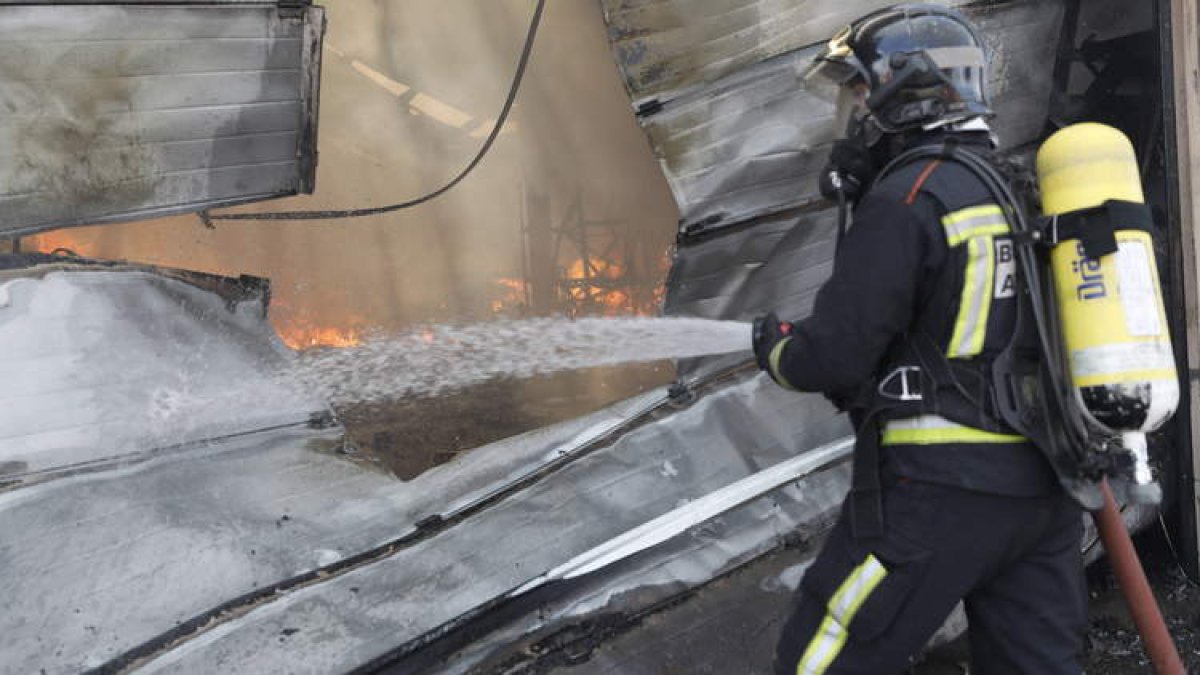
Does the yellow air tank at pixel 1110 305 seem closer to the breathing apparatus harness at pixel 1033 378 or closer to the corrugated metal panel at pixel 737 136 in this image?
the breathing apparatus harness at pixel 1033 378

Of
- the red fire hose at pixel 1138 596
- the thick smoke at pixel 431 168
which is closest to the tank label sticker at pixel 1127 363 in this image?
the red fire hose at pixel 1138 596

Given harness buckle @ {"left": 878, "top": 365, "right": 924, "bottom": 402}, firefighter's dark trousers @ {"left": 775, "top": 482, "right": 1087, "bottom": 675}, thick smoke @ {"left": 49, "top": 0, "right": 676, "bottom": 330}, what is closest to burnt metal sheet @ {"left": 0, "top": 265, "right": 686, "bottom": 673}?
firefighter's dark trousers @ {"left": 775, "top": 482, "right": 1087, "bottom": 675}

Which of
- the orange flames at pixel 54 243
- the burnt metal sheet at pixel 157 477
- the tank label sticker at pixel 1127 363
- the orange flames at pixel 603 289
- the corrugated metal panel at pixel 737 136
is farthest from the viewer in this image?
the orange flames at pixel 603 289

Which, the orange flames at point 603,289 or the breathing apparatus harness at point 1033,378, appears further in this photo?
the orange flames at point 603,289

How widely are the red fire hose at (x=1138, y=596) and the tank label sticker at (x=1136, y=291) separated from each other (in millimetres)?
798

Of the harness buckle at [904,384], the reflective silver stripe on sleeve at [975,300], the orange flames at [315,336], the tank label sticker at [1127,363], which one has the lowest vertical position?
the orange flames at [315,336]

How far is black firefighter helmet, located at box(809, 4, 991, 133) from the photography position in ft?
7.93

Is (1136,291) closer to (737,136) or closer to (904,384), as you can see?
(904,384)

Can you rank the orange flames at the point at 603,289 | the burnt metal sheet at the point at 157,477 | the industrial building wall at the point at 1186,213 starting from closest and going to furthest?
1. the burnt metal sheet at the point at 157,477
2. the industrial building wall at the point at 1186,213
3. the orange flames at the point at 603,289

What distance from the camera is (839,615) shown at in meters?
2.30

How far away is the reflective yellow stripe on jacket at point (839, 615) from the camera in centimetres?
227

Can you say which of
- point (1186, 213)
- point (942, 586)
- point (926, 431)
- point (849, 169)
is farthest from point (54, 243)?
point (1186, 213)

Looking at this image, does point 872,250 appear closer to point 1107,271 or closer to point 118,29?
point 1107,271

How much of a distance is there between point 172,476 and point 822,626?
2.00 meters
